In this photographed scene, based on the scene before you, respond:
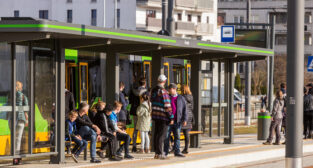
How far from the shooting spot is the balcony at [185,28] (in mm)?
87125

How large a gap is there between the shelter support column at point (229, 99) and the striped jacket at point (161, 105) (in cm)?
527

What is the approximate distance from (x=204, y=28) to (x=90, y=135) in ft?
250

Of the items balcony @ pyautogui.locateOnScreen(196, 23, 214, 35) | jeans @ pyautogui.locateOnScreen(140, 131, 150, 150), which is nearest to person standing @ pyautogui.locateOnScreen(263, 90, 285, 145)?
jeans @ pyautogui.locateOnScreen(140, 131, 150, 150)

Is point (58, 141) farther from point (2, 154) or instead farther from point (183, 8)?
point (183, 8)

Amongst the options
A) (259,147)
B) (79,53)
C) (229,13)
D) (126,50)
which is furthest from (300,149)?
(229,13)

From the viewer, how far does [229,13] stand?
11594cm

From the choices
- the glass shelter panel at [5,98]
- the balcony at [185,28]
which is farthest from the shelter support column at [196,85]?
the balcony at [185,28]

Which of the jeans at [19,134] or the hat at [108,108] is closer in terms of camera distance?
the jeans at [19,134]

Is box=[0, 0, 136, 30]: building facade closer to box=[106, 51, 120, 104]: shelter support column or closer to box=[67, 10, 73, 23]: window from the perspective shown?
box=[67, 10, 73, 23]: window

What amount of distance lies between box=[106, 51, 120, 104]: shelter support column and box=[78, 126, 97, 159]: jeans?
5.35 feet

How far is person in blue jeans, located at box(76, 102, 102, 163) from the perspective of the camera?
15664 millimetres

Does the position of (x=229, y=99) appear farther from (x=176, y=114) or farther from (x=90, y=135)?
(x=90, y=135)

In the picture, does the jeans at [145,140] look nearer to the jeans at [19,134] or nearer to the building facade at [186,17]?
the jeans at [19,134]

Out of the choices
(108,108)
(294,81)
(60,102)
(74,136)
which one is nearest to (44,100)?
(60,102)
